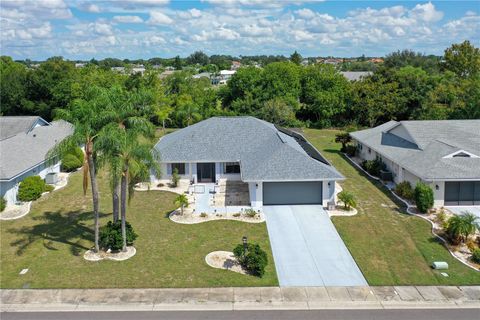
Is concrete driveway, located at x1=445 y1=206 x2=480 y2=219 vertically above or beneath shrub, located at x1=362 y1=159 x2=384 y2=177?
→ beneath

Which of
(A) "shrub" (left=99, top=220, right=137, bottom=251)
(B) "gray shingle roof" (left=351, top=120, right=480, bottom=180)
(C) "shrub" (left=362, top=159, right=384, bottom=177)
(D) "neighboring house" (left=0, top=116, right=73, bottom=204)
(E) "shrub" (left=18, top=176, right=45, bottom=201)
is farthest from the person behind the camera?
(C) "shrub" (left=362, top=159, right=384, bottom=177)

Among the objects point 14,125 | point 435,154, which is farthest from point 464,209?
point 14,125

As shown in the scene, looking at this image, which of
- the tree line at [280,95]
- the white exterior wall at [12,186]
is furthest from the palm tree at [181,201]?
the tree line at [280,95]

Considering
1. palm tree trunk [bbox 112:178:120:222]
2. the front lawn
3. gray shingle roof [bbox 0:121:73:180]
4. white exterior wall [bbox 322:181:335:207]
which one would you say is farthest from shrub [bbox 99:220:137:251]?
white exterior wall [bbox 322:181:335:207]

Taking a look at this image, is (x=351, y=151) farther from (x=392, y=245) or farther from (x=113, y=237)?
(x=113, y=237)

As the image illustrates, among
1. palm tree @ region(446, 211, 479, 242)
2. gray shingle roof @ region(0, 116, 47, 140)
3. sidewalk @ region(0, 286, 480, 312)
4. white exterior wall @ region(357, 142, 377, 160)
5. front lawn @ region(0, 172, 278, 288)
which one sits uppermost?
gray shingle roof @ region(0, 116, 47, 140)

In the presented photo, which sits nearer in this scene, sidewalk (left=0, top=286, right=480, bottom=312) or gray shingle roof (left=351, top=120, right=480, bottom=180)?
sidewalk (left=0, top=286, right=480, bottom=312)

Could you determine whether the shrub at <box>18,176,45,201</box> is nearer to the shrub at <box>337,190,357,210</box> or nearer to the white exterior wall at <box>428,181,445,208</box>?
the shrub at <box>337,190,357,210</box>

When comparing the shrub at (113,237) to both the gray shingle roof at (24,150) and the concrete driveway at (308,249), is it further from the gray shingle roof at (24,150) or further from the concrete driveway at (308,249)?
the gray shingle roof at (24,150)
